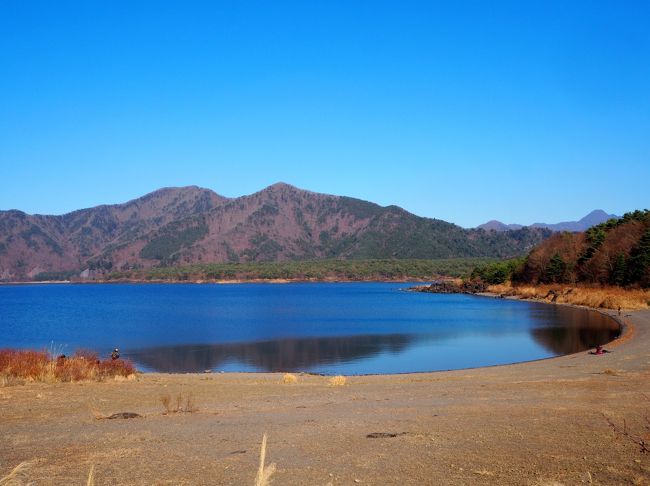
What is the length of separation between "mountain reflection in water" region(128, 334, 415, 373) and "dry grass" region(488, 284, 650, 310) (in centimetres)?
A: 2344

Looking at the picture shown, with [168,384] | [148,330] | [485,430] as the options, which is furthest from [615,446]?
[148,330]

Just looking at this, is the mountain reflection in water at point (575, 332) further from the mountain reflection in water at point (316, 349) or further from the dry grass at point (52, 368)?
the dry grass at point (52, 368)

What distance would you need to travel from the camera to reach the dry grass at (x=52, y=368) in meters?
16.4

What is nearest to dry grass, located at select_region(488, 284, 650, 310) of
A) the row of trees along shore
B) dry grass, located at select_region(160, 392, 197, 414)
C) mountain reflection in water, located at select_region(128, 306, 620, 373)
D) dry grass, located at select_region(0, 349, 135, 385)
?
the row of trees along shore

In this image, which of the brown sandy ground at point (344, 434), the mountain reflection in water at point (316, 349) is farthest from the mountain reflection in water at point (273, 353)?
the brown sandy ground at point (344, 434)

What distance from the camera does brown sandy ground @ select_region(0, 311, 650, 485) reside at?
23.8ft

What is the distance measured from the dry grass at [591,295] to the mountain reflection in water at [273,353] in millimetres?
23437

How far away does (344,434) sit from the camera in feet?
31.9

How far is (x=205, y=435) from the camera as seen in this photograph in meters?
9.77

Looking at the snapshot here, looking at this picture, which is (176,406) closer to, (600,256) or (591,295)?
(591,295)

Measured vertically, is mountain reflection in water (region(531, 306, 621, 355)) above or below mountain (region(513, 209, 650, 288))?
below

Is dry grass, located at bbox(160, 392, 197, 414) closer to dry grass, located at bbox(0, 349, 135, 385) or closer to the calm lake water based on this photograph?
dry grass, located at bbox(0, 349, 135, 385)

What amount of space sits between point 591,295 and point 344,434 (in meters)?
58.0

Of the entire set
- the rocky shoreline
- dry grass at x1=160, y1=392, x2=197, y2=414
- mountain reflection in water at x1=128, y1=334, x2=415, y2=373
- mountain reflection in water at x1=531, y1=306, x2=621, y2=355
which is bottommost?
mountain reflection in water at x1=128, y1=334, x2=415, y2=373
